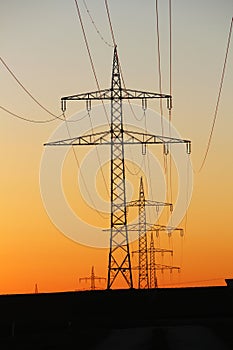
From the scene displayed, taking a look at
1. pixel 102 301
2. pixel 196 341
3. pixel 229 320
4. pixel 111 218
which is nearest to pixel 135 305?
pixel 102 301

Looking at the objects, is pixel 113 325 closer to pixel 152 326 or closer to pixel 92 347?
pixel 152 326

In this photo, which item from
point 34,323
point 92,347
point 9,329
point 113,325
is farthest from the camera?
point 113,325

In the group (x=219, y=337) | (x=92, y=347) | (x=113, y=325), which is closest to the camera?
(x=92, y=347)

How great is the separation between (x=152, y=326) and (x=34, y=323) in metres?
3.69

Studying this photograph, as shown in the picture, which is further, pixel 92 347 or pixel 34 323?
pixel 34 323

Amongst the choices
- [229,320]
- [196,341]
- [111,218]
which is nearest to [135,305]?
[229,320]

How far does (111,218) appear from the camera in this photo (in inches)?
1262

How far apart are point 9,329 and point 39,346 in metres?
3.29

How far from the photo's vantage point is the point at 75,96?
31.2m

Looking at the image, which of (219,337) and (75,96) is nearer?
(219,337)

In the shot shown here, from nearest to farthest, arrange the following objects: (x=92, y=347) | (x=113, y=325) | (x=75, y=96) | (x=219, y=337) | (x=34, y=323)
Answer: (x=92, y=347), (x=219, y=337), (x=34, y=323), (x=113, y=325), (x=75, y=96)

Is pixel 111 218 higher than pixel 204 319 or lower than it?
higher

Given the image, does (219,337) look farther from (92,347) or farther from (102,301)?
Answer: (102,301)

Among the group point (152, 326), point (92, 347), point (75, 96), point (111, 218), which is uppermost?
point (75, 96)
